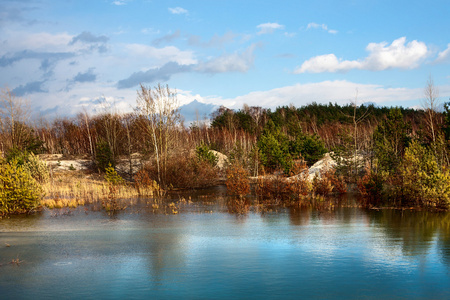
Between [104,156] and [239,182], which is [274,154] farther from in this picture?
[104,156]

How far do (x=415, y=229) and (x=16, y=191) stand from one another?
15.9 m

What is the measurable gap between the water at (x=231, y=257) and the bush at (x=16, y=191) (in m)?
1.29

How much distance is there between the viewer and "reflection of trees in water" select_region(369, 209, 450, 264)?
10891 mm

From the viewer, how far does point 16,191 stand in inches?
674

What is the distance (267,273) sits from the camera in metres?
9.07

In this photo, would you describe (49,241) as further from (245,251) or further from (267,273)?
(267,273)

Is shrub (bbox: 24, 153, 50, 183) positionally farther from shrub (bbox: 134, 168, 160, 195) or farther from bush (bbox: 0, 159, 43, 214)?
bush (bbox: 0, 159, 43, 214)

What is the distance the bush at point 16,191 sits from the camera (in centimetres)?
1681

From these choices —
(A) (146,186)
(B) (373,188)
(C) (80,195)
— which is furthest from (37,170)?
(B) (373,188)

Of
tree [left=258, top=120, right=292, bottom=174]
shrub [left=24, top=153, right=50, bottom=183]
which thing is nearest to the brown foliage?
tree [left=258, top=120, right=292, bottom=174]

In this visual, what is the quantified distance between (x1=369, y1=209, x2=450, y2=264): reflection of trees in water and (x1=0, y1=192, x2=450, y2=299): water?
0.10 feet

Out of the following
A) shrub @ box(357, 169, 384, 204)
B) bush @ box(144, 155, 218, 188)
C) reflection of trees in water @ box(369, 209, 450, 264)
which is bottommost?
reflection of trees in water @ box(369, 209, 450, 264)

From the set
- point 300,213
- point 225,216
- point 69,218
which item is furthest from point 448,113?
point 69,218

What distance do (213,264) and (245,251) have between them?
142 cm
